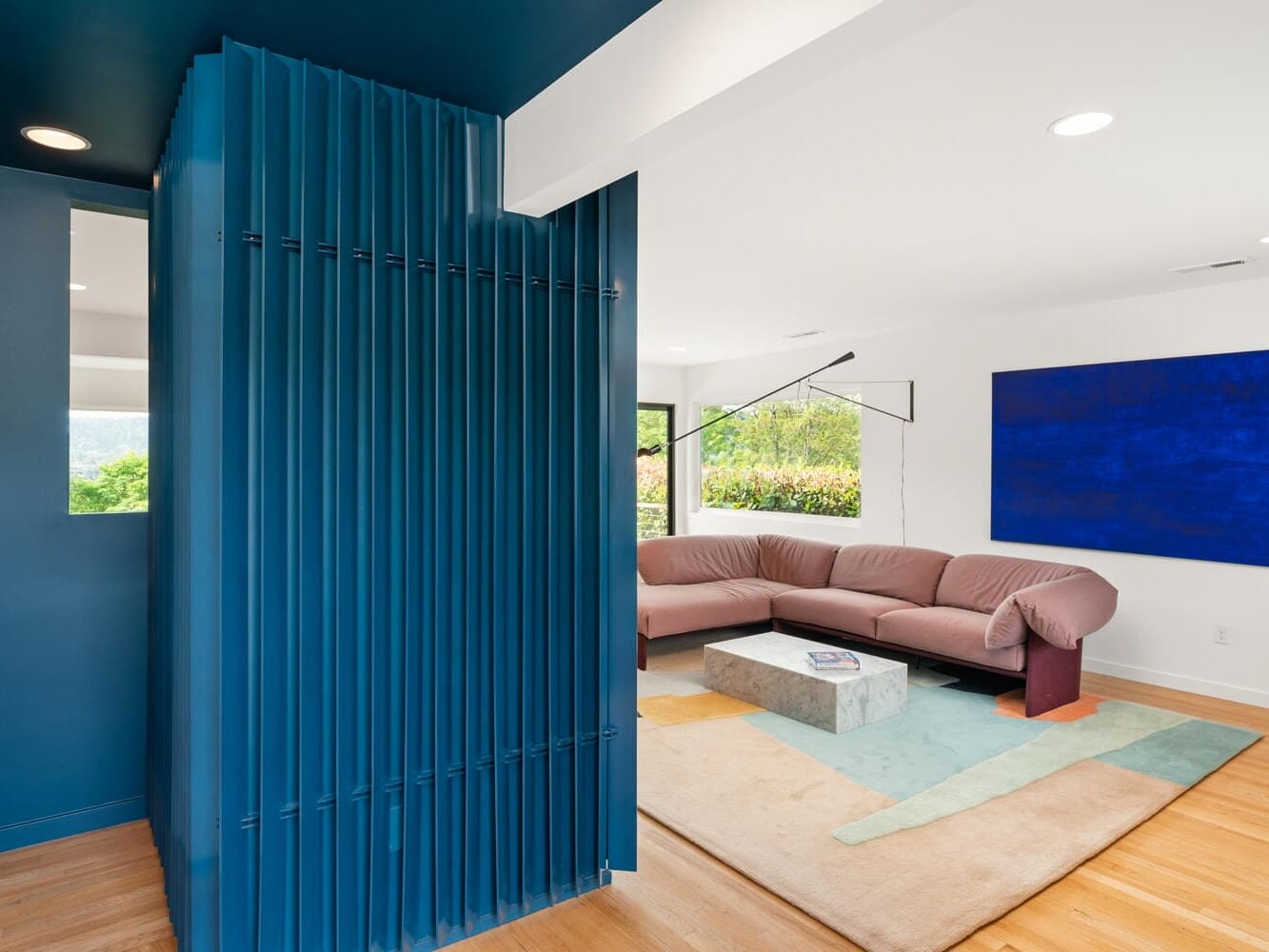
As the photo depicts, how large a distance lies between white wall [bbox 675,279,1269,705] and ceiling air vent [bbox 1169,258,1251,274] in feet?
1.77

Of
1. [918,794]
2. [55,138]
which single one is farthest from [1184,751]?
[55,138]

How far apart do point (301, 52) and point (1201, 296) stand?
4.97m

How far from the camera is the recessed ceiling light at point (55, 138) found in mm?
2375

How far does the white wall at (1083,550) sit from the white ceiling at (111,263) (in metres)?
5.20

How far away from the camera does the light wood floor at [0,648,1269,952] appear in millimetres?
2199

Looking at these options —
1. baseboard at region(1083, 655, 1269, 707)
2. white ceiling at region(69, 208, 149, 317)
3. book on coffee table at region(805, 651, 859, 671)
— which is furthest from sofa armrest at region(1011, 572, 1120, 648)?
white ceiling at region(69, 208, 149, 317)

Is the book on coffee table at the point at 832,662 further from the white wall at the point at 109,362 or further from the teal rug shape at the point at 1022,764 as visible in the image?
the white wall at the point at 109,362

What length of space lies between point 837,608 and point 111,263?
14.2ft

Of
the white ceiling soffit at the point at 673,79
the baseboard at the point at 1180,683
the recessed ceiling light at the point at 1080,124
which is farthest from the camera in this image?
the baseboard at the point at 1180,683

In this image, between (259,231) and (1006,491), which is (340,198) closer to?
(259,231)

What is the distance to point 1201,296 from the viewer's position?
4.59 metres

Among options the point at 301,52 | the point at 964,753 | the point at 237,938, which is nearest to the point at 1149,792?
the point at 964,753

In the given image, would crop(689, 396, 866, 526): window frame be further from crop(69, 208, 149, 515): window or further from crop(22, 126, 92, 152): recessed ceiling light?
crop(22, 126, 92, 152): recessed ceiling light

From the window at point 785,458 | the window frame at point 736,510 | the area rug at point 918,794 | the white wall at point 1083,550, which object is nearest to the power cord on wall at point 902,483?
the white wall at point 1083,550
